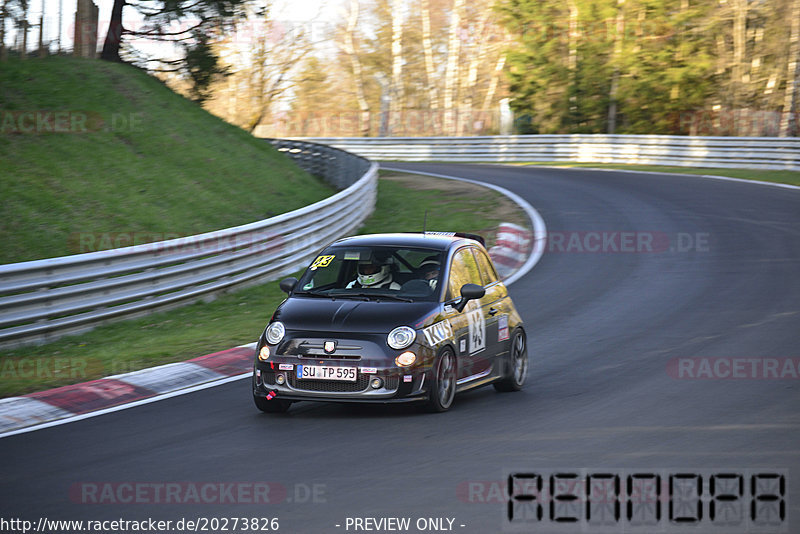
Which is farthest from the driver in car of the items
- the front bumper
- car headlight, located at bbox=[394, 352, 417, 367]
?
the front bumper

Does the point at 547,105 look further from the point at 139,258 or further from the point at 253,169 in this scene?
the point at 139,258

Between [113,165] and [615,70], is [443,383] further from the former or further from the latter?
[615,70]

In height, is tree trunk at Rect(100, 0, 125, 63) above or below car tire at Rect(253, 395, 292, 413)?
above

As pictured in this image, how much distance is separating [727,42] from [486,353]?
150 ft

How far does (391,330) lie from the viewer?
28.0 feet

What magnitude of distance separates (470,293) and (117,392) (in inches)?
134

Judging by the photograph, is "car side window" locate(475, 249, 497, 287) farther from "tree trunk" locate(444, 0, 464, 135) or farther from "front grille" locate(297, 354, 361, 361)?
"tree trunk" locate(444, 0, 464, 135)

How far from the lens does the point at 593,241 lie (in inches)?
811

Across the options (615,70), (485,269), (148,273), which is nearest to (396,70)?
(615,70)

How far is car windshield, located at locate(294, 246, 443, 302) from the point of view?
927 cm

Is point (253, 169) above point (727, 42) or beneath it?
beneath

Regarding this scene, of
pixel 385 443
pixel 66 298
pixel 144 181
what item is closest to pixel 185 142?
pixel 144 181

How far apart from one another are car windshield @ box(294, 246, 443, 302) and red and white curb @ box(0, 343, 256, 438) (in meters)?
1.58

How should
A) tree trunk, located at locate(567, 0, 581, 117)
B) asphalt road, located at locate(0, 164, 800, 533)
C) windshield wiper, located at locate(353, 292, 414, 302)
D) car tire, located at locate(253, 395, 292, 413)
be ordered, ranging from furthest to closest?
tree trunk, located at locate(567, 0, 581, 117) → windshield wiper, located at locate(353, 292, 414, 302) → car tire, located at locate(253, 395, 292, 413) → asphalt road, located at locate(0, 164, 800, 533)
